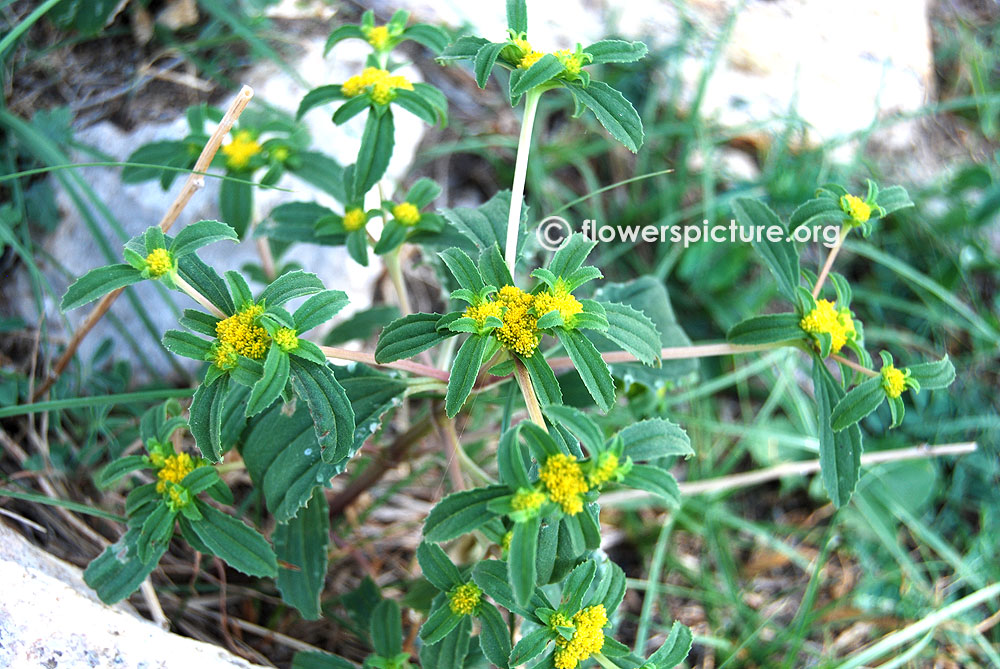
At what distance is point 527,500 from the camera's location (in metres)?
1.28

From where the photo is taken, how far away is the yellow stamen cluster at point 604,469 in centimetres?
129

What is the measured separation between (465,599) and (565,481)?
15.1 inches

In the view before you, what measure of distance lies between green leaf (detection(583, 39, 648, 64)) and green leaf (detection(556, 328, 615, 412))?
1.84 ft

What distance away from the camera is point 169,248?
1459 mm

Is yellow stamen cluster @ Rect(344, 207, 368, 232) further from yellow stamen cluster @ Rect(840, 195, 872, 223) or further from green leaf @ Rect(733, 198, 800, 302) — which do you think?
yellow stamen cluster @ Rect(840, 195, 872, 223)

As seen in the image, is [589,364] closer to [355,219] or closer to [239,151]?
[355,219]

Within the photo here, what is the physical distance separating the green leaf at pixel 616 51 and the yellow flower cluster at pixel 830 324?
2.06 ft

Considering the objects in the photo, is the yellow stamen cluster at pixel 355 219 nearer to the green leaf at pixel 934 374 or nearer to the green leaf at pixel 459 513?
the green leaf at pixel 459 513

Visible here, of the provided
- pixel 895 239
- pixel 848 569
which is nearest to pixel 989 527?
pixel 848 569

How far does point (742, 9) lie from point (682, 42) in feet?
1.35

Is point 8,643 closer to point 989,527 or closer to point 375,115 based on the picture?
point 375,115

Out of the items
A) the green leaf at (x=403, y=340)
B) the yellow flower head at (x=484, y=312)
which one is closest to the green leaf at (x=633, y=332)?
Answer: the yellow flower head at (x=484, y=312)

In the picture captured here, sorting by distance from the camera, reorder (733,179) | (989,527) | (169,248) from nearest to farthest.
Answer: (169,248)
(989,527)
(733,179)

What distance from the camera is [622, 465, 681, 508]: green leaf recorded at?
51.1 inches
